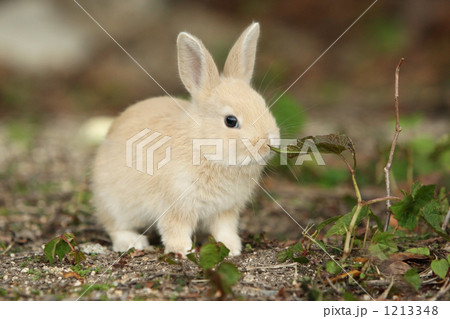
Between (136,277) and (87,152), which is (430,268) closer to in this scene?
(136,277)

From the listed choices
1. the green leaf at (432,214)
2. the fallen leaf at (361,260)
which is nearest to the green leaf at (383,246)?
the fallen leaf at (361,260)

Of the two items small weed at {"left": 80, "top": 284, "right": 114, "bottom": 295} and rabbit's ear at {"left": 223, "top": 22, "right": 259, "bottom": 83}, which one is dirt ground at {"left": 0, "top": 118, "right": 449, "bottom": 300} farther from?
rabbit's ear at {"left": 223, "top": 22, "right": 259, "bottom": 83}

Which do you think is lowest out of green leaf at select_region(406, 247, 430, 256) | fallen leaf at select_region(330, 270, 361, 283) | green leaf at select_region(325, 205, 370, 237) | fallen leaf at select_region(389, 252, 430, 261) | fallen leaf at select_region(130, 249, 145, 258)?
fallen leaf at select_region(130, 249, 145, 258)

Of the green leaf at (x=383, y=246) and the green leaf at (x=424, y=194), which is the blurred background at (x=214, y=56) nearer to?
the green leaf at (x=424, y=194)

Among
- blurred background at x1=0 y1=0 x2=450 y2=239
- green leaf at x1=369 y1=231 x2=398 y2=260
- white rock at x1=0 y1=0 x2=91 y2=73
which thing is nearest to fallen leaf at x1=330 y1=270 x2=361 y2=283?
green leaf at x1=369 y1=231 x2=398 y2=260

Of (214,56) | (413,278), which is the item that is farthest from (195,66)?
(214,56)

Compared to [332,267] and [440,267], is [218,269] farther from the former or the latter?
[440,267]
